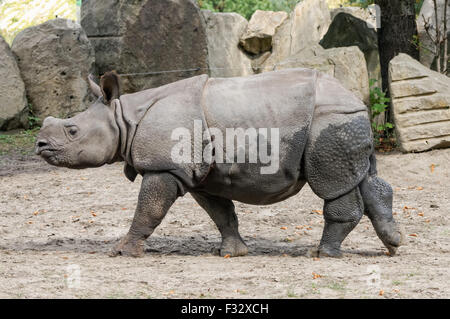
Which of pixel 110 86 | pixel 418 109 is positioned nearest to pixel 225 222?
pixel 110 86

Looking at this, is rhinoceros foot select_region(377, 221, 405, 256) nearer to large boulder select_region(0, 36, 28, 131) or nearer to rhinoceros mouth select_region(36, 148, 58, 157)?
rhinoceros mouth select_region(36, 148, 58, 157)

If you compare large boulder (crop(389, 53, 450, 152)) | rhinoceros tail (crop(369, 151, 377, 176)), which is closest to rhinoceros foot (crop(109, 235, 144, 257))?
rhinoceros tail (crop(369, 151, 377, 176))

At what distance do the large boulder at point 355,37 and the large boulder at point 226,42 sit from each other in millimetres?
3971

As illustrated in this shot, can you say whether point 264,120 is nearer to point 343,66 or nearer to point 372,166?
point 372,166

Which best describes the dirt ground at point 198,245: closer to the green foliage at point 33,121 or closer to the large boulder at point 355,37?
the green foliage at point 33,121

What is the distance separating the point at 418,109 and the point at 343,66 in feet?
4.20

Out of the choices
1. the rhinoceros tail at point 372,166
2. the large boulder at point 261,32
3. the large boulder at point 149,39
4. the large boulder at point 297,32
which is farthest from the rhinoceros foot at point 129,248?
the large boulder at point 261,32

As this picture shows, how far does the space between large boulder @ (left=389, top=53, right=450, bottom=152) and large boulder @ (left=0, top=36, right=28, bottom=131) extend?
658 cm

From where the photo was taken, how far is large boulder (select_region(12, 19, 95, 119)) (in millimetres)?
13297

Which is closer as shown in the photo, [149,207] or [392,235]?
[149,207]

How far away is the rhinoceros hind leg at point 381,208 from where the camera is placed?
599 centimetres

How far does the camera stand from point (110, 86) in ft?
19.9

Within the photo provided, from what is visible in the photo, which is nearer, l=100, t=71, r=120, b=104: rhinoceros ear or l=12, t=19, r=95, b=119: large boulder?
l=100, t=71, r=120, b=104: rhinoceros ear
